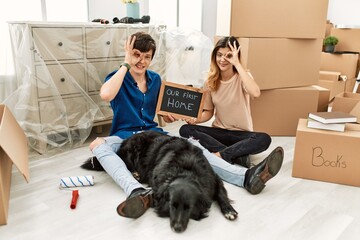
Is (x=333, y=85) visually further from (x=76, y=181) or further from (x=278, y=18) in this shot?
(x=76, y=181)

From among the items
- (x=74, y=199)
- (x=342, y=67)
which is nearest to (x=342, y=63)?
(x=342, y=67)

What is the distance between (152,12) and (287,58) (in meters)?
1.89

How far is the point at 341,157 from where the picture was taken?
1.86 m

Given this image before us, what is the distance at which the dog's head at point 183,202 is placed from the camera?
56.0 inches

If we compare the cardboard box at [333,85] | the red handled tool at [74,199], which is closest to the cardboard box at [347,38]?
the cardboard box at [333,85]

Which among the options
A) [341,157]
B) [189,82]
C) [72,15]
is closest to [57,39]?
[72,15]

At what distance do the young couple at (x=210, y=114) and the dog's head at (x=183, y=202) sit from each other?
0.16 meters

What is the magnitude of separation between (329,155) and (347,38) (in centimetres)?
276

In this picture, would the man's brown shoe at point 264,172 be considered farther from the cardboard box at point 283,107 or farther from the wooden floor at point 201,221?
the cardboard box at point 283,107

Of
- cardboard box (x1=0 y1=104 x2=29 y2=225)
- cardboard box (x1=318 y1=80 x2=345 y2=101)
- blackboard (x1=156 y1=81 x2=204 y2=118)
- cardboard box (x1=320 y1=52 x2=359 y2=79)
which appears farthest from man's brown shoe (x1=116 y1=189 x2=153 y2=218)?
cardboard box (x1=320 y1=52 x2=359 y2=79)

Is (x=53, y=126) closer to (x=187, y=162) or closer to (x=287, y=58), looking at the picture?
(x=187, y=162)

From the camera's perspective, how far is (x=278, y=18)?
8.09ft

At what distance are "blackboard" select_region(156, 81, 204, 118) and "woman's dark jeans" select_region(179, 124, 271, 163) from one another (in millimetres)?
150

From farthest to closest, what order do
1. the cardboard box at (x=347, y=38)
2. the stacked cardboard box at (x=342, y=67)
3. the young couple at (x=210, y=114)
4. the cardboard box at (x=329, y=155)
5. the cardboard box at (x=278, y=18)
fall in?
the cardboard box at (x=347, y=38)
the stacked cardboard box at (x=342, y=67)
the cardboard box at (x=278, y=18)
the cardboard box at (x=329, y=155)
the young couple at (x=210, y=114)
